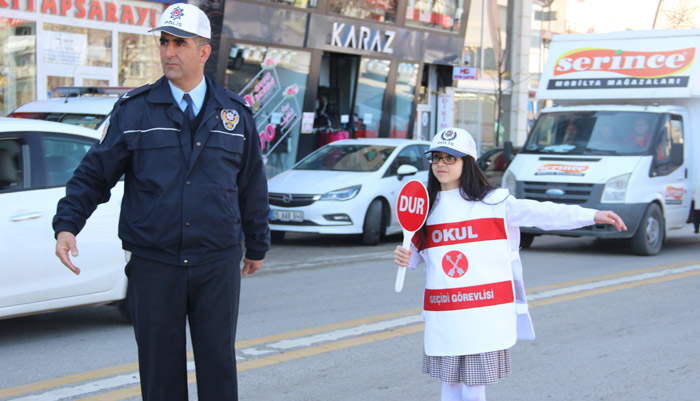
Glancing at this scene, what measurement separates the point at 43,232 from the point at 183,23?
3.30m

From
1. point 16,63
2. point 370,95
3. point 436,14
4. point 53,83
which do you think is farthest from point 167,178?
point 436,14

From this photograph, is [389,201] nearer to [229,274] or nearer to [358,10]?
[229,274]

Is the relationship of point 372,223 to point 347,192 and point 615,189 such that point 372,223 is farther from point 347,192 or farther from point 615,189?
point 615,189

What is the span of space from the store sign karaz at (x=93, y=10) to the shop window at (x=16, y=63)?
30 centimetres

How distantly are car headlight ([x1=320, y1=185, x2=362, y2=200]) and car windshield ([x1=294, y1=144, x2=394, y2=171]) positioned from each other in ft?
2.60

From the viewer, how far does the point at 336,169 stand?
13.5m

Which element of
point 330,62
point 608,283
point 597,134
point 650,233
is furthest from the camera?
point 330,62

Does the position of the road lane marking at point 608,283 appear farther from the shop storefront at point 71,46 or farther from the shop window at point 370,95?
the shop window at point 370,95

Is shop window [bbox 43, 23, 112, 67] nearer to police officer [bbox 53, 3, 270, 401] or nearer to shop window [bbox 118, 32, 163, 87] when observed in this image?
shop window [bbox 118, 32, 163, 87]

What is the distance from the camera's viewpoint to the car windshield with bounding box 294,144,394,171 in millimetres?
13523

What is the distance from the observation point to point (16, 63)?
16188 millimetres

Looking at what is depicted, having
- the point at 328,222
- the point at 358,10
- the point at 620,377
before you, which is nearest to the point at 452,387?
the point at 620,377

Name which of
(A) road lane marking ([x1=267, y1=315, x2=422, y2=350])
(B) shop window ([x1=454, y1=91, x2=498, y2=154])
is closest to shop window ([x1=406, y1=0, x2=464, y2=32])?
(B) shop window ([x1=454, y1=91, x2=498, y2=154])

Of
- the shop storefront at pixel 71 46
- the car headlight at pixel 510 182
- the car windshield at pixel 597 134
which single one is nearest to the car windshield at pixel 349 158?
the car headlight at pixel 510 182
